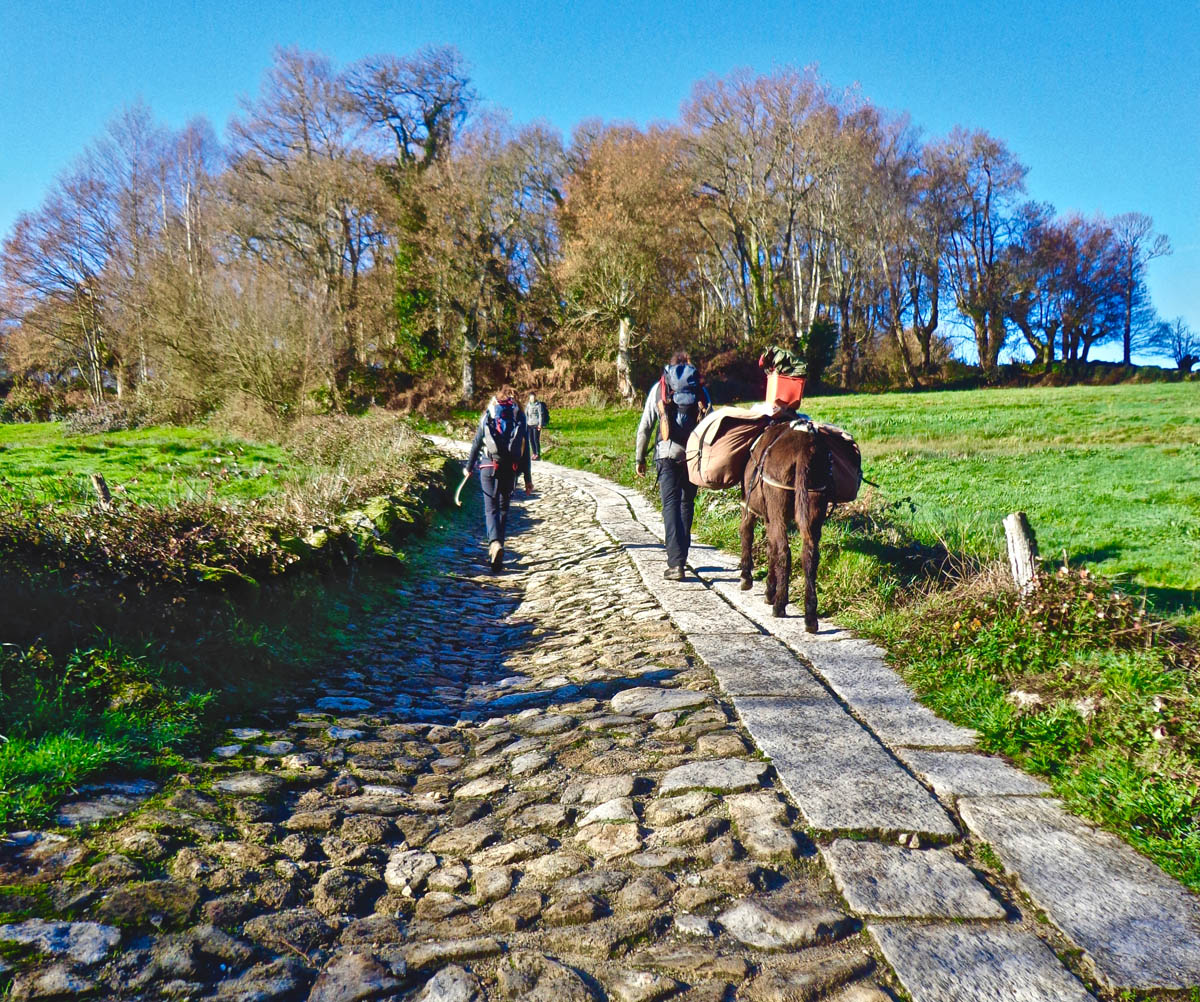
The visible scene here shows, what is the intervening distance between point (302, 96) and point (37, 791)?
3932 centimetres

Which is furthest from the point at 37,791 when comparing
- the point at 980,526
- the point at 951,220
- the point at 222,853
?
the point at 951,220

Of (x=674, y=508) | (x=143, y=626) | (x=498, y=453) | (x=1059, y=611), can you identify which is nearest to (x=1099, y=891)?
(x=1059, y=611)

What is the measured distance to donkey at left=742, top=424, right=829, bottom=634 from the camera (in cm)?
571

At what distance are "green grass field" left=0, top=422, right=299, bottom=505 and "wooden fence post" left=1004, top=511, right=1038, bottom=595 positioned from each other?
25.9 ft

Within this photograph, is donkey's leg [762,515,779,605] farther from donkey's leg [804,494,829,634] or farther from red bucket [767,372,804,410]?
red bucket [767,372,804,410]

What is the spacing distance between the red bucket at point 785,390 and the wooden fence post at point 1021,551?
6.55 ft

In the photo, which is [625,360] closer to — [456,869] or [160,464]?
[160,464]

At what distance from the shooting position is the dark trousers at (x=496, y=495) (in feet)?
29.6

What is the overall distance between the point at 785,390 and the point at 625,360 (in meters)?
27.4

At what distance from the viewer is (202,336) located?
22781mm

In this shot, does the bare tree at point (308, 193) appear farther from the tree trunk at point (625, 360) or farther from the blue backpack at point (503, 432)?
the blue backpack at point (503, 432)

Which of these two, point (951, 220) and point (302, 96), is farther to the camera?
point (951, 220)

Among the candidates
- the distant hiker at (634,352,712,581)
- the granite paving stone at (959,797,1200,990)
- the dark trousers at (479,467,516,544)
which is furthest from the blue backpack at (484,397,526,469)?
the granite paving stone at (959,797,1200,990)

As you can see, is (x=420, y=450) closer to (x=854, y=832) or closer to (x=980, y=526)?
(x=980, y=526)
